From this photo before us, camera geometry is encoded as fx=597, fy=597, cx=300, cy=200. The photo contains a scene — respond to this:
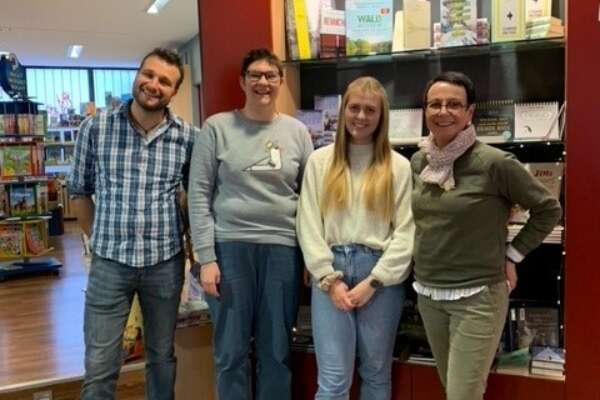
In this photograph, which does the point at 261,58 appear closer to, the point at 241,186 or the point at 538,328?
the point at 241,186

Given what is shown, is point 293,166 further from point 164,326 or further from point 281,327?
point 164,326

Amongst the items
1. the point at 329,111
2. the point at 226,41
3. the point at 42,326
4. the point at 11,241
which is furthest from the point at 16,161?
the point at 329,111

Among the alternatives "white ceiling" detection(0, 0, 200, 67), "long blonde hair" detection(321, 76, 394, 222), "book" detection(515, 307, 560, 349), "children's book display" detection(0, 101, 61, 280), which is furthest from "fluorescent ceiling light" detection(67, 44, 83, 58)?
"book" detection(515, 307, 560, 349)

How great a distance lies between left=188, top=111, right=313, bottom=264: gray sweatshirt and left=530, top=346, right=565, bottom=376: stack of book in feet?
3.28

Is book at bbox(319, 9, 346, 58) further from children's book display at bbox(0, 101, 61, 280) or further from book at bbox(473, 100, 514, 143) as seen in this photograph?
children's book display at bbox(0, 101, 61, 280)

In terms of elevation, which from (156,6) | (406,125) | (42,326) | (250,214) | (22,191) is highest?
(156,6)

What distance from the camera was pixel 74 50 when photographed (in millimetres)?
9633

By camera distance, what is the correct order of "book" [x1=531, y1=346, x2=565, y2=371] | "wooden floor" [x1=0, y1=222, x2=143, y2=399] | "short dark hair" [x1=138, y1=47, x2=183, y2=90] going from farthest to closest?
"wooden floor" [x1=0, y1=222, x2=143, y2=399] → "book" [x1=531, y1=346, x2=565, y2=371] → "short dark hair" [x1=138, y1=47, x2=183, y2=90]

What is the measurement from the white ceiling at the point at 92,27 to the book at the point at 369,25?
15.7 feet

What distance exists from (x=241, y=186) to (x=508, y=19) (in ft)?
3.90

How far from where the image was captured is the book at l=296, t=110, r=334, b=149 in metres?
2.62

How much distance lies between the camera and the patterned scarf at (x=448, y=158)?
1.81m

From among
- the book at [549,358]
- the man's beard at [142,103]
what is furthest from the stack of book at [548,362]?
the man's beard at [142,103]

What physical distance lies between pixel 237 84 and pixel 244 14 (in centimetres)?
29
